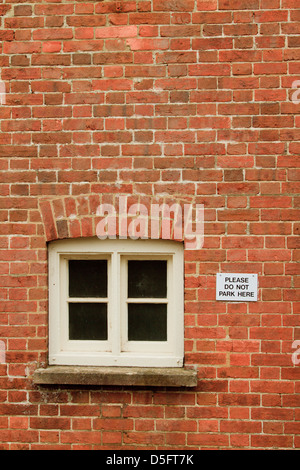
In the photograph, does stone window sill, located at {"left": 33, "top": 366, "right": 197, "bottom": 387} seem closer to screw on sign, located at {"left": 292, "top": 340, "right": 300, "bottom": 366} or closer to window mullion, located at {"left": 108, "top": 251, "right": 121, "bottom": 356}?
window mullion, located at {"left": 108, "top": 251, "right": 121, "bottom": 356}

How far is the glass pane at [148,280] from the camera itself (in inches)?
132

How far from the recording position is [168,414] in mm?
3217

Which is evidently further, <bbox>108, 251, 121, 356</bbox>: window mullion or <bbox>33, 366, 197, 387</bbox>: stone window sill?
<bbox>108, 251, 121, 356</bbox>: window mullion

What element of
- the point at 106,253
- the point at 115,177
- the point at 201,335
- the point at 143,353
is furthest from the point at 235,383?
the point at 115,177

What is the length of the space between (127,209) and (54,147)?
0.76m

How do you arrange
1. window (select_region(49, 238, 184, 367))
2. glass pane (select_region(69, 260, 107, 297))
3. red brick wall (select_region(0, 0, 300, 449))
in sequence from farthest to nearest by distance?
glass pane (select_region(69, 260, 107, 297)), window (select_region(49, 238, 184, 367)), red brick wall (select_region(0, 0, 300, 449))

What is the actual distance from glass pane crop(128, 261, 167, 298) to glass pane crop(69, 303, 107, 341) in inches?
11.5

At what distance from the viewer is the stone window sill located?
316cm

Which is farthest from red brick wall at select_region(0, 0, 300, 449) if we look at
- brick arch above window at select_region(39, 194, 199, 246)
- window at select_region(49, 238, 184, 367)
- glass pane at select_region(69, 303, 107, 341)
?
glass pane at select_region(69, 303, 107, 341)

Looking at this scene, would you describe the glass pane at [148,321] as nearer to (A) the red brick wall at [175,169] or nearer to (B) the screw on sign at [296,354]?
(A) the red brick wall at [175,169]

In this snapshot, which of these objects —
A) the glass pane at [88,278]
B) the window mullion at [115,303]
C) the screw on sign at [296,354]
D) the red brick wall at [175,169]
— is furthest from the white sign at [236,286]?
the glass pane at [88,278]

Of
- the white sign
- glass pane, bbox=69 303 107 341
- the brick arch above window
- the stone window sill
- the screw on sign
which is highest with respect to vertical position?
the brick arch above window

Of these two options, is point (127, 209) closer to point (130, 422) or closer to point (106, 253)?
point (106, 253)

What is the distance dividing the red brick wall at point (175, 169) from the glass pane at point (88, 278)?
273 millimetres
